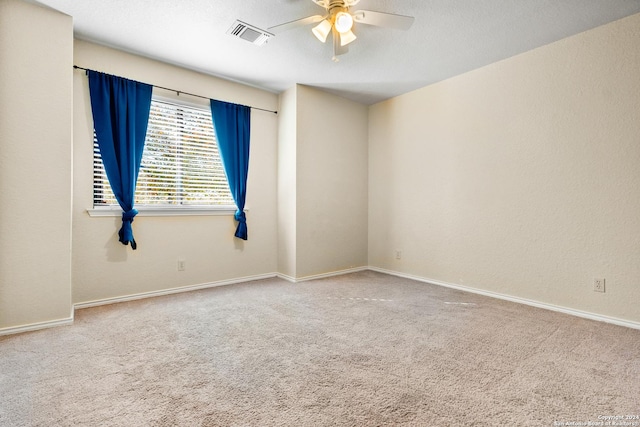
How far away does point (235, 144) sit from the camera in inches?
156

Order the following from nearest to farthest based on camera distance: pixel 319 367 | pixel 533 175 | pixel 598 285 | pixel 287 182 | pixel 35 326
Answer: pixel 319 367 < pixel 35 326 < pixel 598 285 < pixel 533 175 < pixel 287 182

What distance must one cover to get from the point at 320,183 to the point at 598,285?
3056mm

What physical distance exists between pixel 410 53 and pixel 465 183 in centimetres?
156

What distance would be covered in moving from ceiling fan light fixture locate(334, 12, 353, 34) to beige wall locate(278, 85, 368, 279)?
6.14ft

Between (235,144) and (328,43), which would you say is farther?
(235,144)

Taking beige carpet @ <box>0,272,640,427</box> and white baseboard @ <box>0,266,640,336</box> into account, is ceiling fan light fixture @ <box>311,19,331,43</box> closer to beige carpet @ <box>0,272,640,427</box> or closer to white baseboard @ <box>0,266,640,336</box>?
beige carpet @ <box>0,272,640,427</box>

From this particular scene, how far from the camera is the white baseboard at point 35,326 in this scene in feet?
7.90

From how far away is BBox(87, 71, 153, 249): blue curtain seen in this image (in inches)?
120

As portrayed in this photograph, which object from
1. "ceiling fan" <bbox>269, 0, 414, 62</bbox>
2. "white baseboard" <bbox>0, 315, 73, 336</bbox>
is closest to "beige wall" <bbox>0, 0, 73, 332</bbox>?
"white baseboard" <bbox>0, 315, 73, 336</bbox>

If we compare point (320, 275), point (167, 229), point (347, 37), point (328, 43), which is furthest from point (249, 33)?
point (320, 275)

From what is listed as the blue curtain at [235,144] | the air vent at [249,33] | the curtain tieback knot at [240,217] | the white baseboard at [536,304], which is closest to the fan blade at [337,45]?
the air vent at [249,33]

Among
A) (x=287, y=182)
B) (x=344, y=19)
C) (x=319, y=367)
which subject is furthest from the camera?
(x=287, y=182)

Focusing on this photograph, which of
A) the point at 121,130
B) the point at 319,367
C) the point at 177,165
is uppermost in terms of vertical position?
the point at 121,130

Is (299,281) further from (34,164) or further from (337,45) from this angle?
(34,164)
